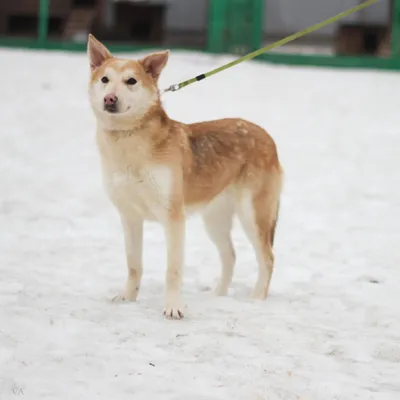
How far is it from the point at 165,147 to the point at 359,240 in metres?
2.59

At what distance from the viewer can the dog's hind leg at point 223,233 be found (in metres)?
3.98

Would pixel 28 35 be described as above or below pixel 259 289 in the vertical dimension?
above

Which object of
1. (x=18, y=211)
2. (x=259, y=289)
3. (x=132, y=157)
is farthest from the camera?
(x=18, y=211)

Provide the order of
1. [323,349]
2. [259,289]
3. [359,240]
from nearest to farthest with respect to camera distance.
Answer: [323,349], [259,289], [359,240]

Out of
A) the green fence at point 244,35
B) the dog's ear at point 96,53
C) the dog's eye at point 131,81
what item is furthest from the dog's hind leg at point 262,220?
the green fence at point 244,35

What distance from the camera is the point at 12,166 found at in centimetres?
713

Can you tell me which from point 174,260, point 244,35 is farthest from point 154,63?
point 244,35

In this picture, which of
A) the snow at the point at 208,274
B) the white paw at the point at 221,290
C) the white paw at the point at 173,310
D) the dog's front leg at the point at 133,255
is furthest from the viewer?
the white paw at the point at 221,290

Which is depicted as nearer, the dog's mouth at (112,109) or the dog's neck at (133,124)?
the dog's mouth at (112,109)

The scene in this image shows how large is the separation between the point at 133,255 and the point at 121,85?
987 millimetres

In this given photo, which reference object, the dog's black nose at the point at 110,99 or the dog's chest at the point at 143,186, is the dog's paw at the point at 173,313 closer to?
the dog's chest at the point at 143,186

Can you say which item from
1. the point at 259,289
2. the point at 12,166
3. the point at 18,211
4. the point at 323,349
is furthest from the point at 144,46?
the point at 323,349

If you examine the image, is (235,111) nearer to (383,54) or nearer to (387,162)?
(387,162)

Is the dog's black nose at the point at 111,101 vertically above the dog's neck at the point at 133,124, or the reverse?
the dog's black nose at the point at 111,101
